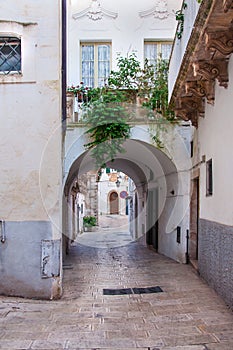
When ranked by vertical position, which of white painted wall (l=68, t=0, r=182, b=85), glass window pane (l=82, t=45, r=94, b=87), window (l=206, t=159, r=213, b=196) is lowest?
window (l=206, t=159, r=213, b=196)

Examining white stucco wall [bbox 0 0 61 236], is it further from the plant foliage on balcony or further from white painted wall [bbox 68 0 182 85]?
white painted wall [bbox 68 0 182 85]

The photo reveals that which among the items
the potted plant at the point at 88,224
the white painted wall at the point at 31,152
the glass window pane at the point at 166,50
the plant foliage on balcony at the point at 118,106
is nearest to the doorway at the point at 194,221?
the plant foliage on balcony at the point at 118,106

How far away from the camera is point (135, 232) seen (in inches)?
867

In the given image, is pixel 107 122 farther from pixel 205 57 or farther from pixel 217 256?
pixel 217 256

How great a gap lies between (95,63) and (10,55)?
21.1 ft

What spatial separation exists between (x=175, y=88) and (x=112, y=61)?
19.3 ft

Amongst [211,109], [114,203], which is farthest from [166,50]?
[114,203]

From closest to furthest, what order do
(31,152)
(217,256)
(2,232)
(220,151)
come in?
(220,151) < (217,256) < (2,232) < (31,152)

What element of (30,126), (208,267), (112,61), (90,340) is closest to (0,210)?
(30,126)

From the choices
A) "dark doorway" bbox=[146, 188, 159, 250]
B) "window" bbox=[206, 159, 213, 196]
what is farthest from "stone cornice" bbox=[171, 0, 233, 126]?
"dark doorway" bbox=[146, 188, 159, 250]

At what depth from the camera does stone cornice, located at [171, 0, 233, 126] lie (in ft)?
17.7

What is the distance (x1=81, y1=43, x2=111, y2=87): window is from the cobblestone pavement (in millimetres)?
7132

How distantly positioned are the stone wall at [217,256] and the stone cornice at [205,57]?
243cm

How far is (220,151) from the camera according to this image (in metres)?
7.47
